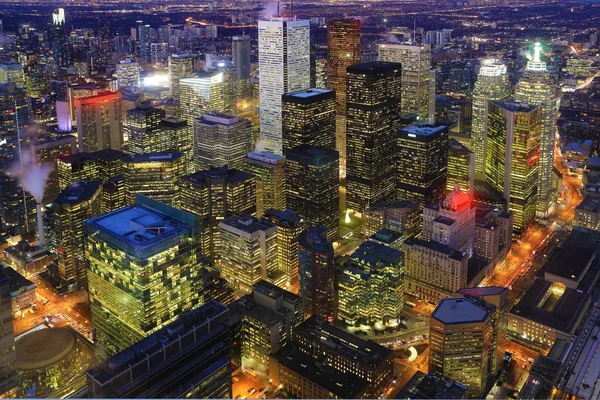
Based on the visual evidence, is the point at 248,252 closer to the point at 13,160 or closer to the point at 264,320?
the point at 264,320

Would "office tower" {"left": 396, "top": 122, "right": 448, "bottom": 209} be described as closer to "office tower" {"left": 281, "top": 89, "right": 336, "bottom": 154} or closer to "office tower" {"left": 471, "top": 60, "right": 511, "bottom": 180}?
"office tower" {"left": 471, "top": 60, "right": 511, "bottom": 180}

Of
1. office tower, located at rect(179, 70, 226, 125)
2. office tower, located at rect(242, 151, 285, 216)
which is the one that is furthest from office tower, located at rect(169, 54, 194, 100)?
office tower, located at rect(242, 151, 285, 216)

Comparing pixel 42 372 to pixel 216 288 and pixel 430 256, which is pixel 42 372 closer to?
pixel 216 288

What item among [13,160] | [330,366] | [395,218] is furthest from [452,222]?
[13,160]

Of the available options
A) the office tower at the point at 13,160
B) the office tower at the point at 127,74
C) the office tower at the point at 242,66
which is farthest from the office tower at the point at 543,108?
the office tower at the point at 127,74

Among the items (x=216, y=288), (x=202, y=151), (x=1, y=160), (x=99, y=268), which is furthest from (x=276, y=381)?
(x=1, y=160)
